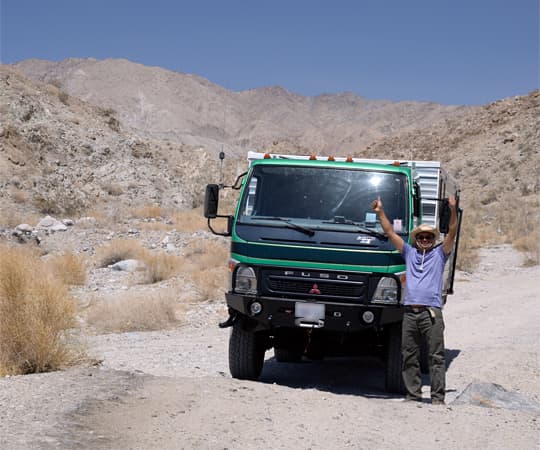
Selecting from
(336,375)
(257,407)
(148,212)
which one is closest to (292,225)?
(257,407)

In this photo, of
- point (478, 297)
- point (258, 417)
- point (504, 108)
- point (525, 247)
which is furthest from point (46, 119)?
point (504, 108)

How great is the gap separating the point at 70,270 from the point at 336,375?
Answer: 9.68 m

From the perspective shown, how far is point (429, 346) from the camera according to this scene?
7.96m

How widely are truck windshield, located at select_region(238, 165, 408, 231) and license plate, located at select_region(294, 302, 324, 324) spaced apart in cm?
91

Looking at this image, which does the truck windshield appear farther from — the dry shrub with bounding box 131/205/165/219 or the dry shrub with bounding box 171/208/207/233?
the dry shrub with bounding box 131/205/165/219

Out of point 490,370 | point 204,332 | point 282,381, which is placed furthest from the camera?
point 204,332

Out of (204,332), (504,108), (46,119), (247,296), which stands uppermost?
(504,108)

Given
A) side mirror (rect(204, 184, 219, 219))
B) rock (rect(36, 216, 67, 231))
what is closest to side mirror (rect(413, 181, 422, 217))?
side mirror (rect(204, 184, 219, 219))

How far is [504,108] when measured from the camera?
66375mm

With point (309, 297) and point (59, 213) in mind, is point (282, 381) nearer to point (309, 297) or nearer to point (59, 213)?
point (309, 297)

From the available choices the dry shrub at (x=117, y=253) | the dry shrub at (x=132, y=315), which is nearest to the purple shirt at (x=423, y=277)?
the dry shrub at (x=132, y=315)

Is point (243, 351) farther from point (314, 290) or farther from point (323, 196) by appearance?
point (323, 196)

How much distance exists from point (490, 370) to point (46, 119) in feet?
107

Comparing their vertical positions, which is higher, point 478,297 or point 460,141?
point 460,141
